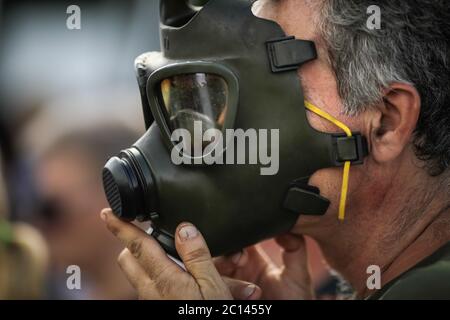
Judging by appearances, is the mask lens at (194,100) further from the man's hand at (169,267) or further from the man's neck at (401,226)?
the man's neck at (401,226)

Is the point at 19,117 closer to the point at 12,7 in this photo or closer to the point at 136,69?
the point at 12,7

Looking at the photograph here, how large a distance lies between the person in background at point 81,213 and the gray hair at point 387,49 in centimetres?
228

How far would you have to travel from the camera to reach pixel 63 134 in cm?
477

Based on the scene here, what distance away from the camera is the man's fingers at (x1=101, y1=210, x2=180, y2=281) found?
8.90 ft

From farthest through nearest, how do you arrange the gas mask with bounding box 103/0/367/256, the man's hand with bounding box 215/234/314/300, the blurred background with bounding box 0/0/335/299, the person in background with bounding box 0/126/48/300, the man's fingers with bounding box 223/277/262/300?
the blurred background with bounding box 0/0/335/299 < the person in background with bounding box 0/126/48/300 < the man's hand with bounding box 215/234/314/300 < the man's fingers with bounding box 223/277/262/300 < the gas mask with bounding box 103/0/367/256

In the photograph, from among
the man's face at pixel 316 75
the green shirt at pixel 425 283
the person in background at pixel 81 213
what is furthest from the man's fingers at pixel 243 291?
the person in background at pixel 81 213

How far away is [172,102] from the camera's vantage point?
2.71 meters

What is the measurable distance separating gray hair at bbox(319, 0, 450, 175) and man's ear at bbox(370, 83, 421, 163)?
4 centimetres

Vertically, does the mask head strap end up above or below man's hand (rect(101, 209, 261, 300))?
above

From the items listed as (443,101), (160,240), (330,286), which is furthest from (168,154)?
(330,286)

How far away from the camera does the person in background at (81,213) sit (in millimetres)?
4387

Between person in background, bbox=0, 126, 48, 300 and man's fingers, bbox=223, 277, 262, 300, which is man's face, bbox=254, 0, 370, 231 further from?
person in background, bbox=0, 126, 48, 300

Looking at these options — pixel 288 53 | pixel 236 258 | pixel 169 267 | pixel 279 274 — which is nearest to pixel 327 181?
pixel 288 53

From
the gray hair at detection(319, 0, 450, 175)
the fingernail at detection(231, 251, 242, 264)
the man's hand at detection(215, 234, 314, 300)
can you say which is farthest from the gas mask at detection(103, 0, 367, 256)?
the man's hand at detection(215, 234, 314, 300)
